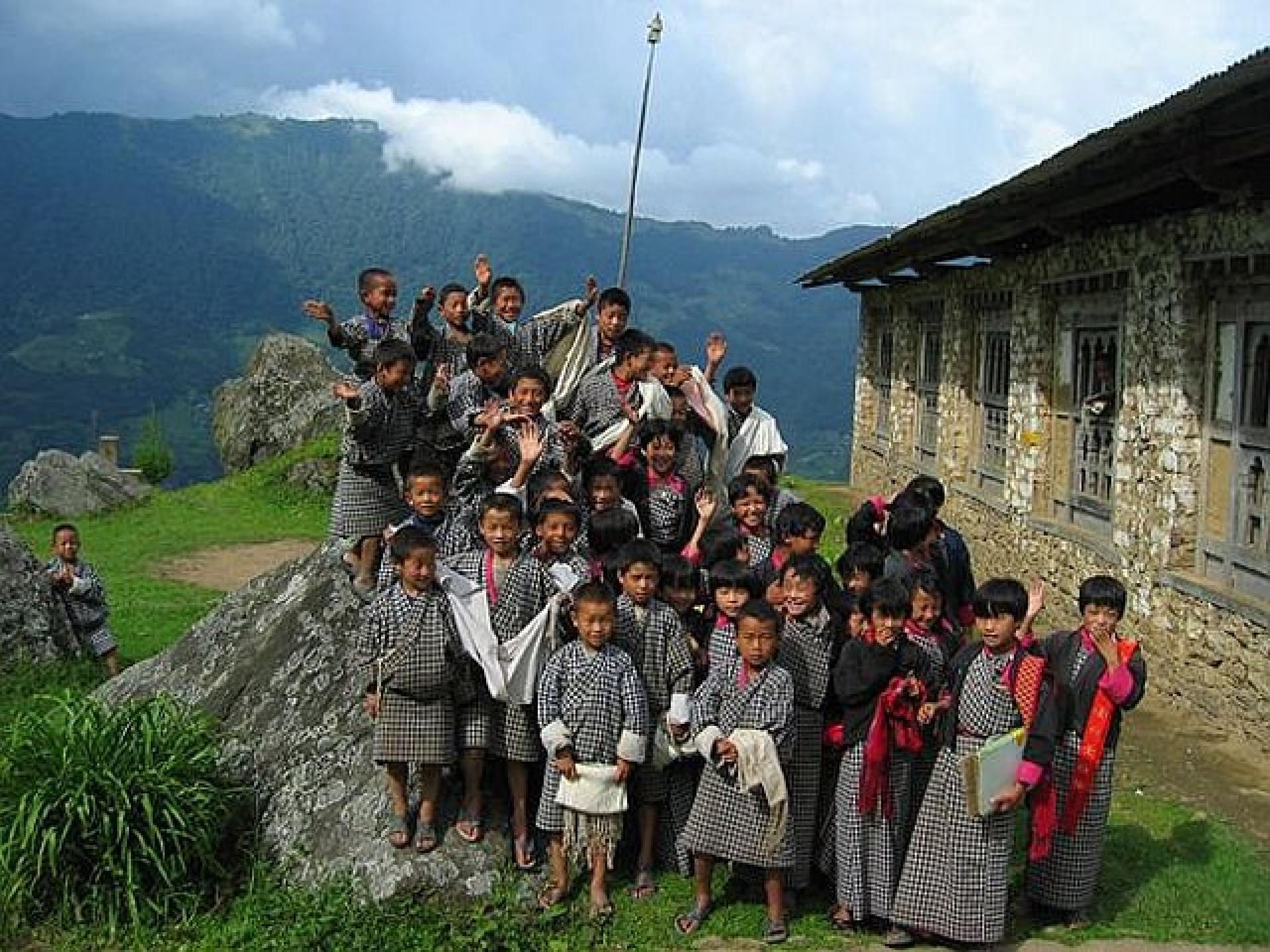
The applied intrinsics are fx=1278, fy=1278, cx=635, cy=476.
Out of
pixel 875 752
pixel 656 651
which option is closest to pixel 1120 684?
pixel 875 752

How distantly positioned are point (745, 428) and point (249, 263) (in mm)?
91693

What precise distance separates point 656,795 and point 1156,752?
4037 millimetres

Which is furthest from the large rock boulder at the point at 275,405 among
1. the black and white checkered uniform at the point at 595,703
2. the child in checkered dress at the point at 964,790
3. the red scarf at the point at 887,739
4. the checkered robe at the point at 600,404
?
the child in checkered dress at the point at 964,790

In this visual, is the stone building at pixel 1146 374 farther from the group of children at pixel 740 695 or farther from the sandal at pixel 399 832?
the sandal at pixel 399 832

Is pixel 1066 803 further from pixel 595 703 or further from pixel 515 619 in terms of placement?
pixel 515 619

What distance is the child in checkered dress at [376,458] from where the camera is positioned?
19.2ft

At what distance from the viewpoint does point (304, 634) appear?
599 centimetres

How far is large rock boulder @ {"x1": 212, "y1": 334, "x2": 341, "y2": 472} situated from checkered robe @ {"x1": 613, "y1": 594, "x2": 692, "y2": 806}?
61.7 ft

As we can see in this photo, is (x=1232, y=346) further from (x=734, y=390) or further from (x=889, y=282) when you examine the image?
(x=889, y=282)

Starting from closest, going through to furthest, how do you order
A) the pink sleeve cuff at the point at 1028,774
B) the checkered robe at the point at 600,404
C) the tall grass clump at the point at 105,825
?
1. the pink sleeve cuff at the point at 1028,774
2. the tall grass clump at the point at 105,825
3. the checkered robe at the point at 600,404

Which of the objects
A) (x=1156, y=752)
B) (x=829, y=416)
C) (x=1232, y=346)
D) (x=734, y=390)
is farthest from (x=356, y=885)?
(x=829, y=416)

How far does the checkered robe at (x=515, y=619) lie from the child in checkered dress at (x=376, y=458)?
125 cm

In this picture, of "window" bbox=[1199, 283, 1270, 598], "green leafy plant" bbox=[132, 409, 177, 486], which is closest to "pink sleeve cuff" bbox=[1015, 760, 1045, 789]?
"window" bbox=[1199, 283, 1270, 598]

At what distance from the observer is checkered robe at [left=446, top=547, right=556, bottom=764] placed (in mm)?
4891
